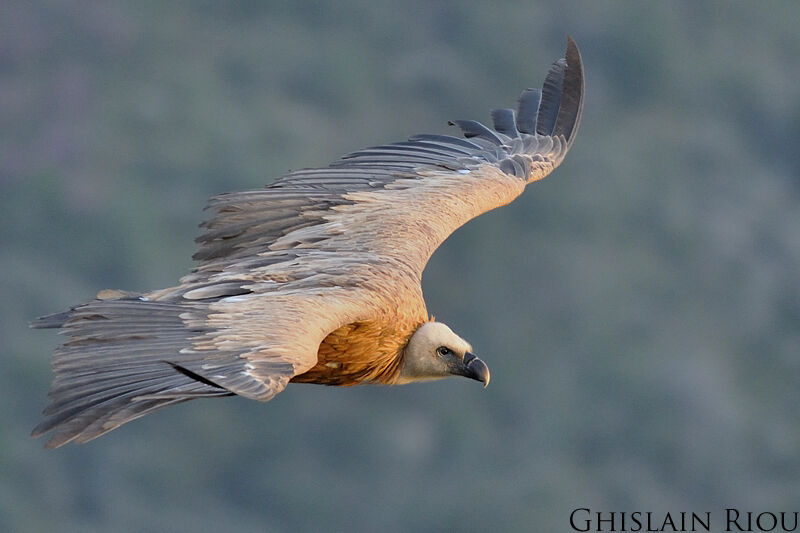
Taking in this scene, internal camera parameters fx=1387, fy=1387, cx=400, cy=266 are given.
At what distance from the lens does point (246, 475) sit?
56000 mm

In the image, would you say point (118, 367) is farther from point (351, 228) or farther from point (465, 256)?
point (465, 256)

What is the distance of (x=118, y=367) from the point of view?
743cm

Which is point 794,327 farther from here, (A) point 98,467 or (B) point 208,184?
(A) point 98,467

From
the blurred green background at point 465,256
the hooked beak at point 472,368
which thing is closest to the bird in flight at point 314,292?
the hooked beak at point 472,368

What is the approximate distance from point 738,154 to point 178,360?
60.9 meters

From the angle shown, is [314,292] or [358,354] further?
[358,354]

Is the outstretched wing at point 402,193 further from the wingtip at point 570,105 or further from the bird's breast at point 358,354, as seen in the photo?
the bird's breast at point 358,354

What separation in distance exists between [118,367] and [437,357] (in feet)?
9.00

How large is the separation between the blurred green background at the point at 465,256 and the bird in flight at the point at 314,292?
144 feet

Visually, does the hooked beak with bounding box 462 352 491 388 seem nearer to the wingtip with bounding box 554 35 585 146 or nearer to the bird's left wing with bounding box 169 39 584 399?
the bird's left wing with bounding box 169 39 584 399

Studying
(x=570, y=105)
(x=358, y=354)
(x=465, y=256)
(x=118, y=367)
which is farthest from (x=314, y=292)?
(x=465, y=256)

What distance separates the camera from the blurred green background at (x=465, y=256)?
56.7 metres

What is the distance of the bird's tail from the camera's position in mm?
6996

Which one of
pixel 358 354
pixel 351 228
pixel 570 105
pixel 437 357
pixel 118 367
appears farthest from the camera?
pixel 570 105
